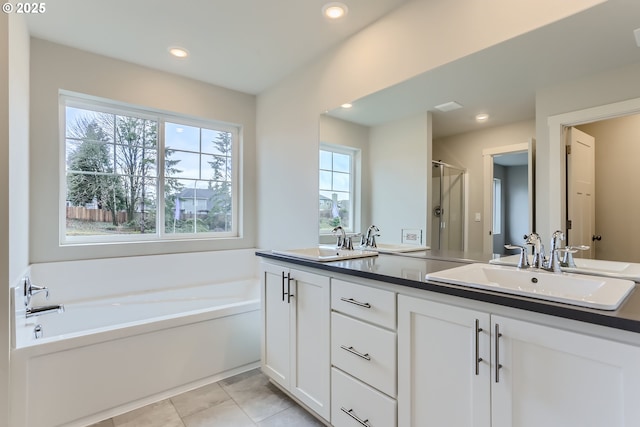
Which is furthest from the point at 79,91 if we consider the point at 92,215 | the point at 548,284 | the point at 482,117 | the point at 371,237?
the point at 548,284

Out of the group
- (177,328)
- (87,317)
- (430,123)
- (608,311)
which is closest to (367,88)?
(430,123)

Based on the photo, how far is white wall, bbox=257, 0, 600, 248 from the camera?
61.4 inches

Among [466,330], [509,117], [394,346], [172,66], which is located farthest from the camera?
[172,66]

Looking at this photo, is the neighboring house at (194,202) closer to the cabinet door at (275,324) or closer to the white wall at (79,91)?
the white wall at (79,91)

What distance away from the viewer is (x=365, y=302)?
144 centimetres

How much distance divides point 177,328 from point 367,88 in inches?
81.2

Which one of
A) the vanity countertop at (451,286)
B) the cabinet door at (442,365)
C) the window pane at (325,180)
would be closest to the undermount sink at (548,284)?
the vanity countertop at (451,286)

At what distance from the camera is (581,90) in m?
1.38

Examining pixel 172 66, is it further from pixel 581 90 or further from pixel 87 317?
pixel 581 90

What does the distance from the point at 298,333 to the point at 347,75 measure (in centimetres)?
183

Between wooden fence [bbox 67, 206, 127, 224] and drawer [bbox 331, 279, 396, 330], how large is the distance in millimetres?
2185

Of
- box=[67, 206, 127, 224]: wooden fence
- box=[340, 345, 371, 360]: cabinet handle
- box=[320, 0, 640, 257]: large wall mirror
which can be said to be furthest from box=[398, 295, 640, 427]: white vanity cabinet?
box=[67, 206, 127, 224]: wooden fence

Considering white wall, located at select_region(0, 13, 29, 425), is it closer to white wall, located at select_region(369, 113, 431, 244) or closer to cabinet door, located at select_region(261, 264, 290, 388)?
cabinet door, located at select_region(261, 264, 290, 388)

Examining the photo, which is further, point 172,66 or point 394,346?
point 172,66
